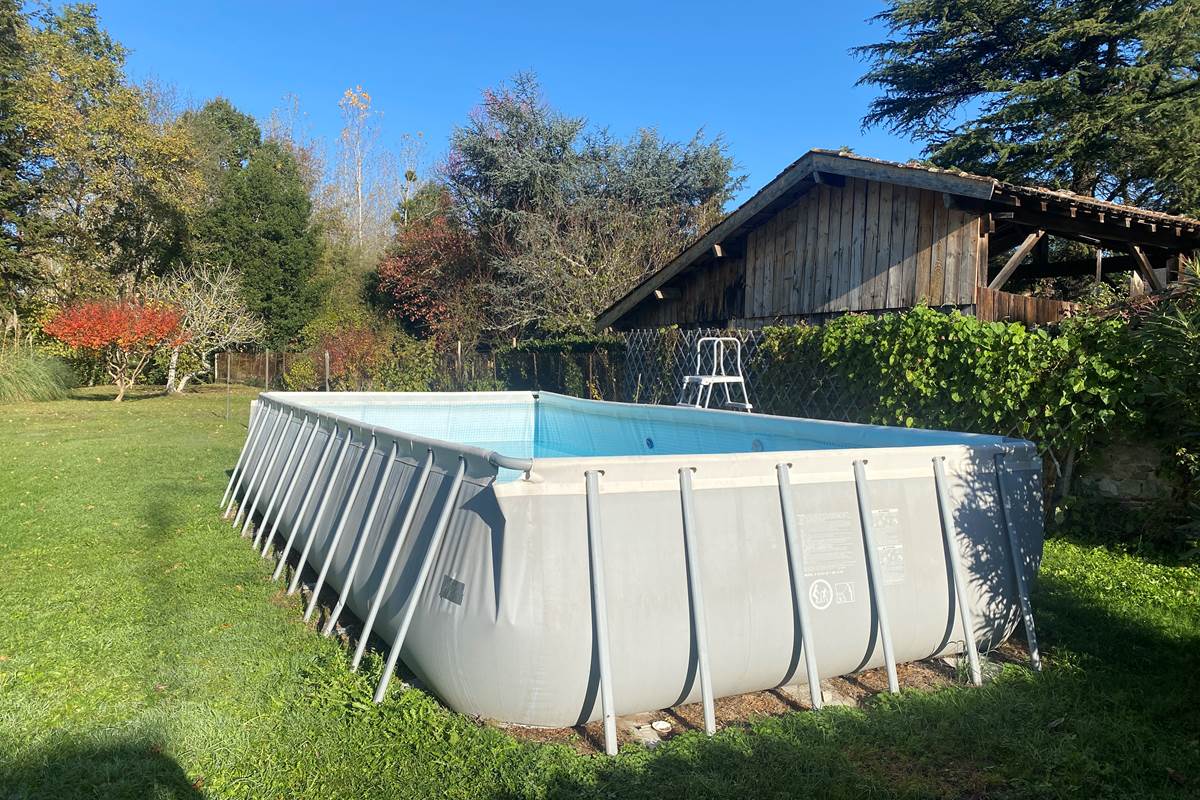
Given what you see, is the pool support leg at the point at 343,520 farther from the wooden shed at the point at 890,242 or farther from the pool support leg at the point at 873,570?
the wooden shed at the point at 890,242

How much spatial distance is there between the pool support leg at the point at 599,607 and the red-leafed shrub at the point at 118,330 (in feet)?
71.5

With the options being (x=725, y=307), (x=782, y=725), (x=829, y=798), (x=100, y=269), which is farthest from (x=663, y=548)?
(x=100, y=269)

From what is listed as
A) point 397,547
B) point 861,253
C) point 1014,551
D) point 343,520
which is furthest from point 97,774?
point 861,253

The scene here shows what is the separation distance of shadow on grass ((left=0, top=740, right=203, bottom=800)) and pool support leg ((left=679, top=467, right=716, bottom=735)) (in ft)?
6.41

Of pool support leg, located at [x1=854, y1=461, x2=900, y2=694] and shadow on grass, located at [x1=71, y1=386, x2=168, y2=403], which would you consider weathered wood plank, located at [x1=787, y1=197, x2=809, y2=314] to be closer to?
pool support leg, located at [x1=854, y1=461, x2=900, y2=694]

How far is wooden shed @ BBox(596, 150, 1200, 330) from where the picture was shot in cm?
787

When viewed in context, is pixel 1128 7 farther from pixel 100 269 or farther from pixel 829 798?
pixel 100 269

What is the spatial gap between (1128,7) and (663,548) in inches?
759

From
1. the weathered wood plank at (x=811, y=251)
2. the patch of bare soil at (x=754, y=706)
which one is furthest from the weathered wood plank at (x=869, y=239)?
the patch of bare soil at (x=754, y=706)

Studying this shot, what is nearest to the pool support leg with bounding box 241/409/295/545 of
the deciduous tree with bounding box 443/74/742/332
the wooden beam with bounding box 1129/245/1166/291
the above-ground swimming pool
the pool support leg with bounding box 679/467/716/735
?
the above-ground swimming pool

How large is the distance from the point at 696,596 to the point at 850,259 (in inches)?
281

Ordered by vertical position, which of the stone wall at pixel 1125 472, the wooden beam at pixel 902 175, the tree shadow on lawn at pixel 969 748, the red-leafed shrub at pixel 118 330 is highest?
the wooden beam at pixel 902 175

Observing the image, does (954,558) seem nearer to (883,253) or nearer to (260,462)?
(883,253)

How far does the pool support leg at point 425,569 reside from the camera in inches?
133
